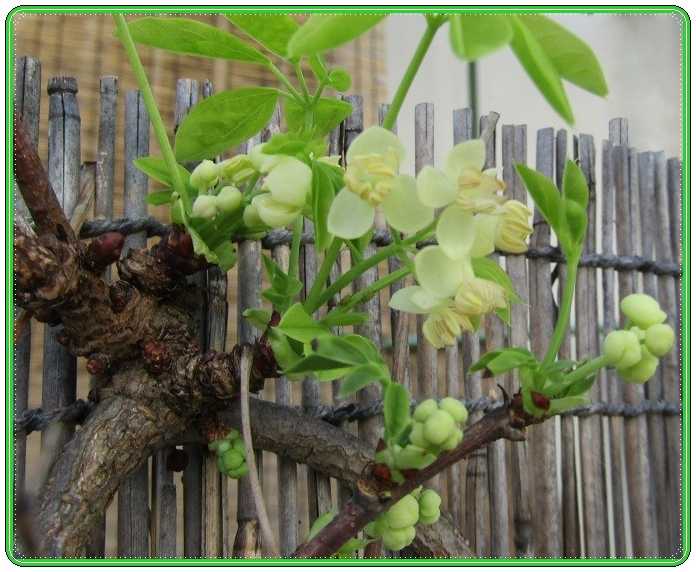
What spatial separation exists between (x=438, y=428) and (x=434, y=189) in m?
0.11

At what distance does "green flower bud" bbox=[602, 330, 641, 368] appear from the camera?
352mm

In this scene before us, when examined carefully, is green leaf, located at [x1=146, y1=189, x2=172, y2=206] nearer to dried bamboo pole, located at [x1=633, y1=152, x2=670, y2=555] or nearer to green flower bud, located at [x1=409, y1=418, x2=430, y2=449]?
green flower bud, located at [x1=409, y1=418, x2=430, y2=449]

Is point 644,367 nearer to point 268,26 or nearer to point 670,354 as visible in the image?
point 268,26

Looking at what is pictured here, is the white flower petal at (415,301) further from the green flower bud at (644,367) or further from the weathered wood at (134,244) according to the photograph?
the weathered wood at (134,244)

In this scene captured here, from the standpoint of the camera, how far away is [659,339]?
0.35 metres

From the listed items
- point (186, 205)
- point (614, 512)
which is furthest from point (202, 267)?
point (614, 512)

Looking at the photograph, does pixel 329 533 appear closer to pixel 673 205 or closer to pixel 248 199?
pixel 248 199

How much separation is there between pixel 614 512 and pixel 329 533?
0.49m

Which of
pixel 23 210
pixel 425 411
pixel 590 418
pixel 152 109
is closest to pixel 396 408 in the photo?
pixel 425 411

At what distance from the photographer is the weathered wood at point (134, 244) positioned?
21.7 inches

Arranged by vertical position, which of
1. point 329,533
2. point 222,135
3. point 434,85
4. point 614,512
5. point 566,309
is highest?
point 434,85

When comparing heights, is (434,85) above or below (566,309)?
above

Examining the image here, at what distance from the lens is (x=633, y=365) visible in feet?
1.18

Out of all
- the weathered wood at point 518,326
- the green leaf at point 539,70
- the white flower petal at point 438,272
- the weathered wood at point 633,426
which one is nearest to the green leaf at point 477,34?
the green leaf at point 539,70
